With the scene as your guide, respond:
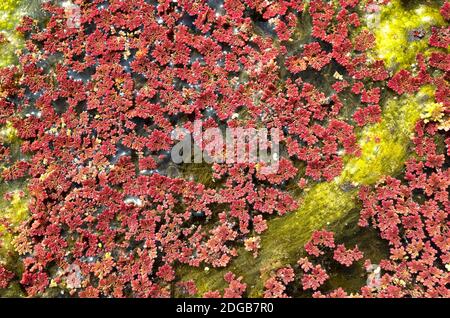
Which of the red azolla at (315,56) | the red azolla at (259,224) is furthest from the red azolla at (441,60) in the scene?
the red azolla at (259,224)

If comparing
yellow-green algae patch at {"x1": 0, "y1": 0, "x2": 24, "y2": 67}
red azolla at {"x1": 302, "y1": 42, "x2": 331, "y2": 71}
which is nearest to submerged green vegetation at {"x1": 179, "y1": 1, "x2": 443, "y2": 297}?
red azolla at {"x1": 302, "y1": 42, "x2": 331, "y2": 71}

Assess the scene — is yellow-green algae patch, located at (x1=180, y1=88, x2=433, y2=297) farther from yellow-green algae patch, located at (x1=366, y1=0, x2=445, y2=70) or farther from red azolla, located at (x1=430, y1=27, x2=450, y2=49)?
red azolla, located at (x1=430, y1=27, x2=450, y2=49)

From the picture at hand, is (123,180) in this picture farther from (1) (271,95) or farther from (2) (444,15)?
(2) (444,15)

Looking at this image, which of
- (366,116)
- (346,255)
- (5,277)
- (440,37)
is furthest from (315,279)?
(5,277)

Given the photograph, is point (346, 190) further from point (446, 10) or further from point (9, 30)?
point (9, 30)

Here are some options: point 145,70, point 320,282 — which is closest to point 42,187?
point 145,70

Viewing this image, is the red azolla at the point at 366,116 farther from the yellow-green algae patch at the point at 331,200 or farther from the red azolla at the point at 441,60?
the red azolla at the point at 441,60
